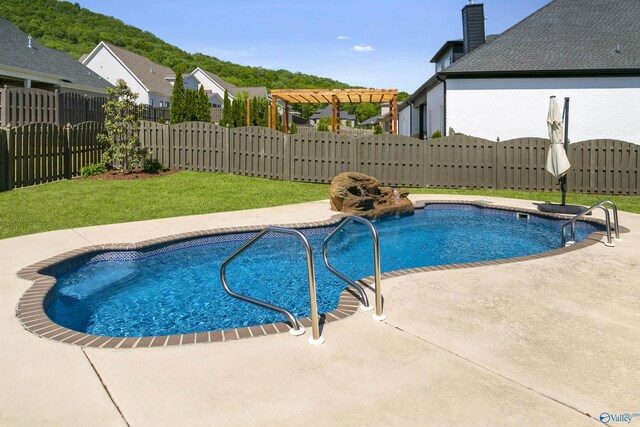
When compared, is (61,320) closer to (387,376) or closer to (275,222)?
(387,376)

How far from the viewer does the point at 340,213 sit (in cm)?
1066

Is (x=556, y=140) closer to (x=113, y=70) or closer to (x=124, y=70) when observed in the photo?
(x=124, y=70)

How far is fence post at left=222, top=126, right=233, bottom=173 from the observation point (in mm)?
17016

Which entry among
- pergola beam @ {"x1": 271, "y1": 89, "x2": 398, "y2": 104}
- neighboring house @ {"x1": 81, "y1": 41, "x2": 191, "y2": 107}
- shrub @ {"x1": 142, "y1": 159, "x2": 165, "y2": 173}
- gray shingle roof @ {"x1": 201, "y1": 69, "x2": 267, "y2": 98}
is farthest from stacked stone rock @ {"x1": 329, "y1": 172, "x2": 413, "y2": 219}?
gray shingle roof @ {"x1": 201, "y1": 69, "x2": 267, "y2": 98}

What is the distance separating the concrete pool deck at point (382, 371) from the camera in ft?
9.25

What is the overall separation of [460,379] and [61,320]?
4.18 m

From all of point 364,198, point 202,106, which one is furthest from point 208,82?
point 364,198

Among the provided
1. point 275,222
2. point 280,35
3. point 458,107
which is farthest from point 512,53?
point 280,35

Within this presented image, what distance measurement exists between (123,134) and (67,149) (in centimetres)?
192

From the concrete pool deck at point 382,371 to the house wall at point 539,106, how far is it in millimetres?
15951

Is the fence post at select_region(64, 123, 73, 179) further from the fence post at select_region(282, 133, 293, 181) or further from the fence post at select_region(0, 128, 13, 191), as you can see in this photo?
the fence post at select_region(282, 133, 293, 181)

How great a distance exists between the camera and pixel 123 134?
15719 millimetres

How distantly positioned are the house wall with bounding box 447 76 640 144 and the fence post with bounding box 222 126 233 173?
923 centimetres

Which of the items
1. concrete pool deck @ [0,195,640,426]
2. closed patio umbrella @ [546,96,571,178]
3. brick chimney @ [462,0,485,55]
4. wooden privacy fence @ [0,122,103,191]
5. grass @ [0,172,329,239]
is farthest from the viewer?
brick chimney @ [462,0,485,55]
